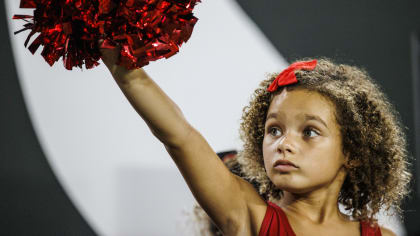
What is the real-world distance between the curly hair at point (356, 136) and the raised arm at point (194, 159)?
0.82ft

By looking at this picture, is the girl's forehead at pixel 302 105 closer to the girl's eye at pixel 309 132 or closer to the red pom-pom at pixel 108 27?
the girl's eye at pixel 309 132

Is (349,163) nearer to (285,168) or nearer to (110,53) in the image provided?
(285,168)

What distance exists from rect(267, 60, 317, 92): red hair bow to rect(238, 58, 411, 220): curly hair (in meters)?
0.01

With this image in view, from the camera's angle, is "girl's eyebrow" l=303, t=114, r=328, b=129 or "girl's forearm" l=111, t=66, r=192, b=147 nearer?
"girl's forearm" l=111, t=66, r=192, b=147

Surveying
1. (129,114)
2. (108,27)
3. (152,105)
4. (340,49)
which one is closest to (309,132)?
(152,105)

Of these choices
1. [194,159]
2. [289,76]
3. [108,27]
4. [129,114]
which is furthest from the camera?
[129,114]

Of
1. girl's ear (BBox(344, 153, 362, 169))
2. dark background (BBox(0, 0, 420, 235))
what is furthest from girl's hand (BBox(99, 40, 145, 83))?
dark background (BBox(0, 0, 420, 235))

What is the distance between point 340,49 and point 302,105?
175 cm

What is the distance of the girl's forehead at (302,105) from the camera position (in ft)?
3.25

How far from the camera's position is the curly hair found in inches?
41.8

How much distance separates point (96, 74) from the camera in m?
1.99

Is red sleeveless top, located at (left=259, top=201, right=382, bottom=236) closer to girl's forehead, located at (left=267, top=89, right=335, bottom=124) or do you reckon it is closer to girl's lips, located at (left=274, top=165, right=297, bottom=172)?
girl's lips, located at (left=274, top=165, right=297, bottom=172)

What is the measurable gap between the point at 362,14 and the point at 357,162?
1.81m

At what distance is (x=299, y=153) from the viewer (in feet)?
3.14
